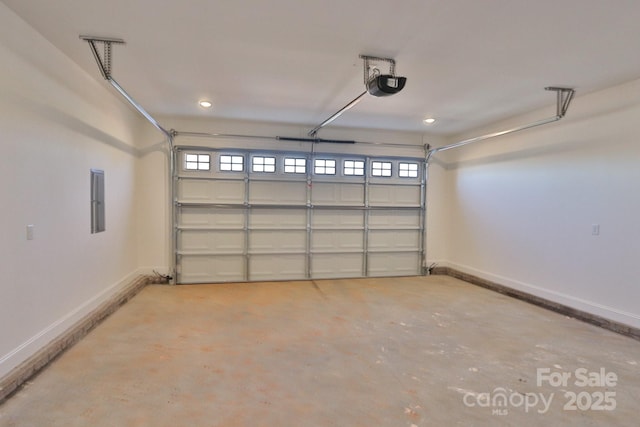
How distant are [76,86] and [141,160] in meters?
2.14

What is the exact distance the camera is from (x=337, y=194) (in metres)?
6.19

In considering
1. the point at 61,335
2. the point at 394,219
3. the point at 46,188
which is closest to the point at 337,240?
the point at 394,219

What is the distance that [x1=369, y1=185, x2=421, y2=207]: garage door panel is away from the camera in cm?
633

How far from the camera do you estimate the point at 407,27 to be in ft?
8.36

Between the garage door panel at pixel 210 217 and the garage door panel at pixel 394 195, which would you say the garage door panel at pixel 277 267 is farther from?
the garage door panel at pixel 394 195

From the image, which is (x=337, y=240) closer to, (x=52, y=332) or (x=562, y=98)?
(x=562, y=98)

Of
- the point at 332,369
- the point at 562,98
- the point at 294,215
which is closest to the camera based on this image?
the point at 332,369

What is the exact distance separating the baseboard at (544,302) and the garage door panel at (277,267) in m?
2.65

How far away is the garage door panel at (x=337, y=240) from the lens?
6.12 meters

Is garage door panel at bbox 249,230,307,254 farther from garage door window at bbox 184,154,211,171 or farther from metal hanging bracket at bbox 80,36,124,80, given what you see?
metal hanging bracket at bbox 80,36,124,80

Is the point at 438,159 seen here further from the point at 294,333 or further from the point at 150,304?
the point at 150,304

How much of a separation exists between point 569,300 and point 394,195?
10.3 feet

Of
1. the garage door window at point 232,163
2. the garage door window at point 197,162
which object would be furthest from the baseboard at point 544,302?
the garage door window at point 197,162

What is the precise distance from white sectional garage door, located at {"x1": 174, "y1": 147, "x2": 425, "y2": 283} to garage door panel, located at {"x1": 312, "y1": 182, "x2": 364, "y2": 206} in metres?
0.02
